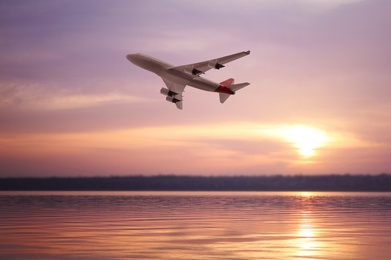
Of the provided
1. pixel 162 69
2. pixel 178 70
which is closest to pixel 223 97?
pixel 178 70

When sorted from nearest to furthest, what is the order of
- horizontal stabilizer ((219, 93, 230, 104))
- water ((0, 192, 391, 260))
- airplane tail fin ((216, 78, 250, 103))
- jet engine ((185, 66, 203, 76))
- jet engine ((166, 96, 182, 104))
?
water ((0, 192, 391, 260)), jet engine ((185, 66, 203, 76)), jet engine ((166, 96, 182, 104)), airplane tail fin ((216, 78, 250, 103)), horizontal stabilizer ((219, 93, 230, 104))

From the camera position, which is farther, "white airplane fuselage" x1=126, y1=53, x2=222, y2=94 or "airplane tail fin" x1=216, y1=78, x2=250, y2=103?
"airplane tail fin" x1=216, y1=78, x2=250, y2=103

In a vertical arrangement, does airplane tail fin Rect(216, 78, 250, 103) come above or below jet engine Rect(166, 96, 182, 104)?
above

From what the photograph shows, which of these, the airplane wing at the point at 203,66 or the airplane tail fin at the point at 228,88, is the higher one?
the airplane wing at the point at 203,66

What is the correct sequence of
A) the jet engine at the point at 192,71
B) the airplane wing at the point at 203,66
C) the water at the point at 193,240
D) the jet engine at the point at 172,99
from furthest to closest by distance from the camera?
the jet engine at the point at 172,99 < the jet engine at the point at 192,71 < the airplane wing at the point at 203,66 < the water at the point at 193,240

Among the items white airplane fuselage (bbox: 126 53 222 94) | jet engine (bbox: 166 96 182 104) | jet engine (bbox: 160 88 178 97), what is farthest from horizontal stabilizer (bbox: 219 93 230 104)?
jet engine (bbox: 160 88 178 97)

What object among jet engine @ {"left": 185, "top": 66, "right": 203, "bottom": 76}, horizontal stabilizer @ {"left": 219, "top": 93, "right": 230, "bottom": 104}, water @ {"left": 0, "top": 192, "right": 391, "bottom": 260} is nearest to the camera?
water @ {"left": 0, "top": 192, "right": 391, "bottom": 260}

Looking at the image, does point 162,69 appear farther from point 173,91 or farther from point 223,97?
point 223,97

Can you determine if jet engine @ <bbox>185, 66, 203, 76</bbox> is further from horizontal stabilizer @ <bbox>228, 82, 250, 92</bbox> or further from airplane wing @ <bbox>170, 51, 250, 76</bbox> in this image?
horizontal stabilizer @ <bbox>228, 82, 250, 92</bbox>

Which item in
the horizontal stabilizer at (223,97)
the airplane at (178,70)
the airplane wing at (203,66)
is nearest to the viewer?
the airplane wing at (203,66)

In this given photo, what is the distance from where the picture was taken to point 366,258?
105 ft

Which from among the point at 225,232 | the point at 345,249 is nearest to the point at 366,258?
the point at 345,249

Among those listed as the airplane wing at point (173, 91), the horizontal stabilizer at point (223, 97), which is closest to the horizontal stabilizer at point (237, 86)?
the horizontal stabilizer at point (223, 97)

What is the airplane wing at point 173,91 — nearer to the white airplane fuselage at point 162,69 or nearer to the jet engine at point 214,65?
the white airplane fuselage at point 162,69
